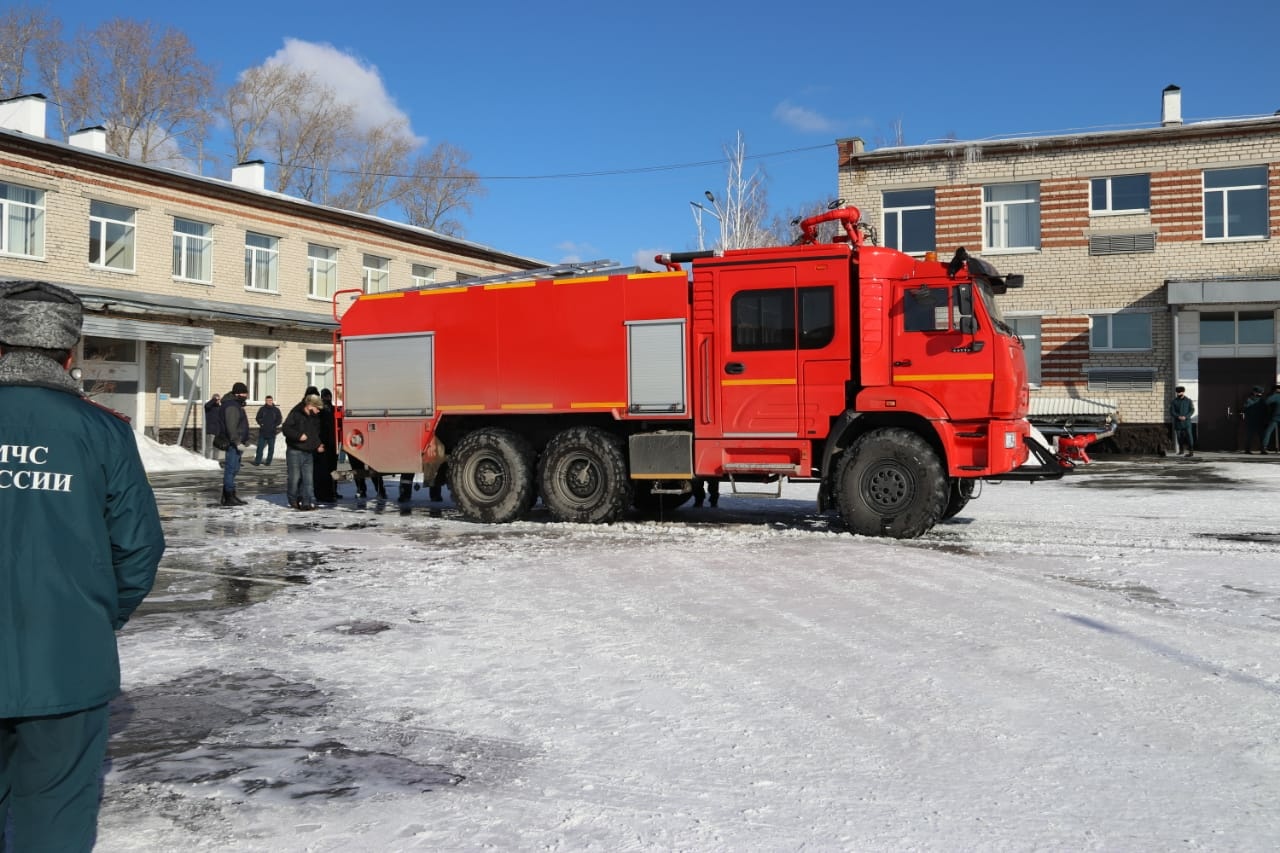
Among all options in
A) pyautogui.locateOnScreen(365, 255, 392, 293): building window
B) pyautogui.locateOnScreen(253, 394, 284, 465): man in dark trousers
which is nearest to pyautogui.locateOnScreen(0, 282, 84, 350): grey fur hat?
pyautogui.locateOnScreen(253, 394, 284, 465): man in dark trousers

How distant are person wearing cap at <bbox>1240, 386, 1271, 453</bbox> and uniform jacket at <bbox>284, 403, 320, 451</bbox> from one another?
22.9 metres

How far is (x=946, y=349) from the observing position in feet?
35.7

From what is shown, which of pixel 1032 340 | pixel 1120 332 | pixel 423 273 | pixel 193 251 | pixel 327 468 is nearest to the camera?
pixel 327 468

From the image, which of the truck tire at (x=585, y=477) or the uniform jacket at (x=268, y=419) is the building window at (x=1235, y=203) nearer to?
the truck tire at (x=585, y=477)

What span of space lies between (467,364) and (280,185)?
130 ft

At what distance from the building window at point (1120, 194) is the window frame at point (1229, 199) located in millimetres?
1444

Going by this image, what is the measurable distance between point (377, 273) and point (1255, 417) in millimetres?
29705

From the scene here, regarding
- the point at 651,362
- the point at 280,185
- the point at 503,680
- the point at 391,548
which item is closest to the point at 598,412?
the point at 651,362

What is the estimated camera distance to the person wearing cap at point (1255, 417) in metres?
25.3

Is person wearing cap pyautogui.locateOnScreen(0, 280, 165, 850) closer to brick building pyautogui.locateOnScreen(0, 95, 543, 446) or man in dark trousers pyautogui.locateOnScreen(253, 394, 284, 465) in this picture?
man in dark trousers pyautogui.locateOnScreen(253, 394, 284, 465)

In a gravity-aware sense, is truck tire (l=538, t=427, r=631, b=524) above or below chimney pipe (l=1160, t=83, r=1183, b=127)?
below

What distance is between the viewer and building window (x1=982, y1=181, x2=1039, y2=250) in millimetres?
28406

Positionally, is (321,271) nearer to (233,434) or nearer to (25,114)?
(25,114)

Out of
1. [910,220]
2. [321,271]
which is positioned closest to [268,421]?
[321,271]
